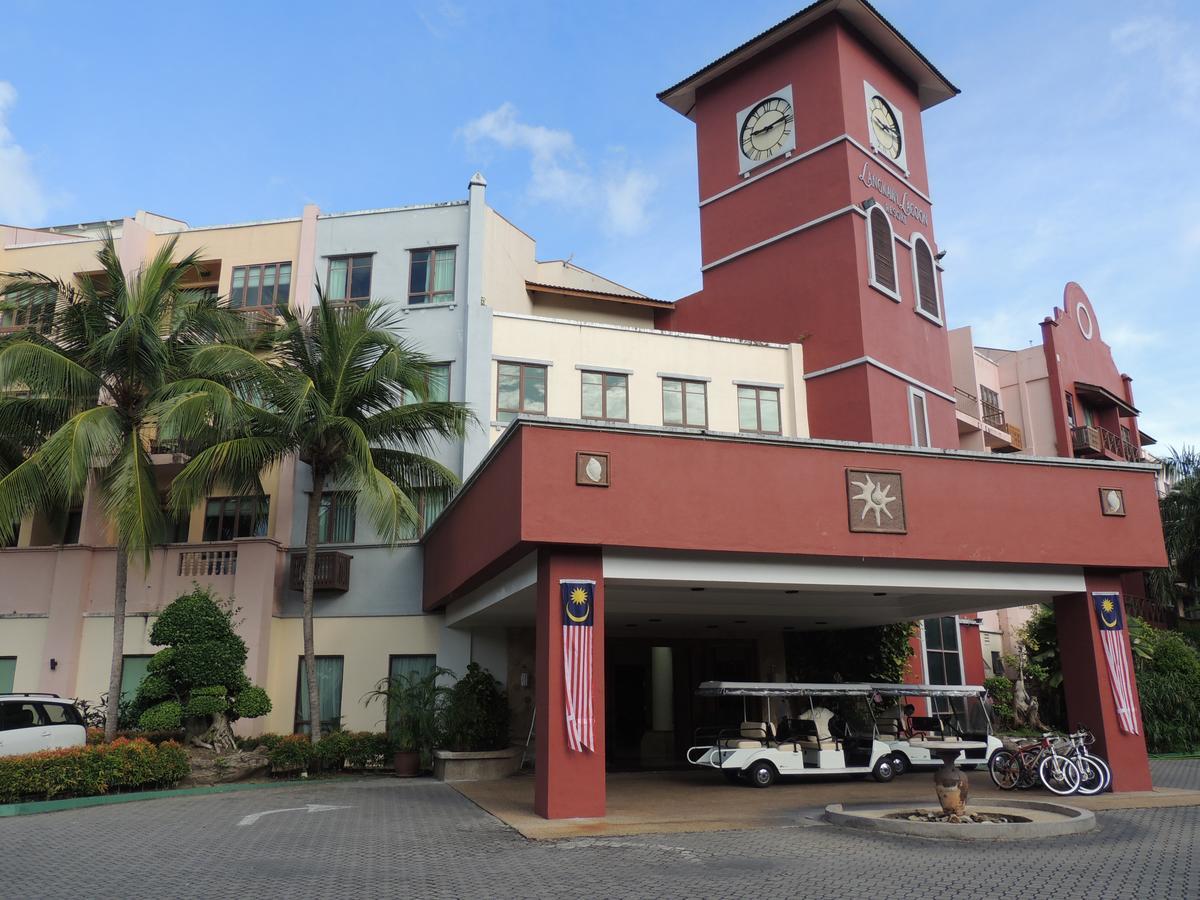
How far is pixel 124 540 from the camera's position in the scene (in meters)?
18.7

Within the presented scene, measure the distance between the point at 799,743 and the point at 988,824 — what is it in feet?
21.5

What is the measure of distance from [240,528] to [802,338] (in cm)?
1527

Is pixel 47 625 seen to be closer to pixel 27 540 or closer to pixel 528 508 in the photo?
pixel 27 540

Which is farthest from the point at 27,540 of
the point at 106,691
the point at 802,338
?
the point at 802,338

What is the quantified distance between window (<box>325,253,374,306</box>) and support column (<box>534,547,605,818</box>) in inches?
579

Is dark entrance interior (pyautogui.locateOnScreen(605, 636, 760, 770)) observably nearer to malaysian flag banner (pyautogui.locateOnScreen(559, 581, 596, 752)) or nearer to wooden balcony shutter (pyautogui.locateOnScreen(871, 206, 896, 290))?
wooden balcony shutter (pyautogui.locateOnScreen(871, 206, 896, 290))

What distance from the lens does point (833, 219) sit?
24.5 m

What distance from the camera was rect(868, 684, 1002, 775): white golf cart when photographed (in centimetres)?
1736

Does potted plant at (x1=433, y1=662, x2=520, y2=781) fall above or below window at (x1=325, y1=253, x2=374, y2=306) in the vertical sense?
below

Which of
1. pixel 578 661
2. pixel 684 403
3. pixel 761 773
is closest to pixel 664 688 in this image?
pixel 684 403

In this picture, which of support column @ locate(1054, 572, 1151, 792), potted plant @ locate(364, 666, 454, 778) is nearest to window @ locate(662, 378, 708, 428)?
potted plant @ locate(364, 666, 454, 778)

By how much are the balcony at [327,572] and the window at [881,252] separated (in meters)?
15.0

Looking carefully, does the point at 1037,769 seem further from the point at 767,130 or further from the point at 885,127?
the point at 767,130

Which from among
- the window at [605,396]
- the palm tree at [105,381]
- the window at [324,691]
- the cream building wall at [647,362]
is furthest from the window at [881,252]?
the window at [324,691]
